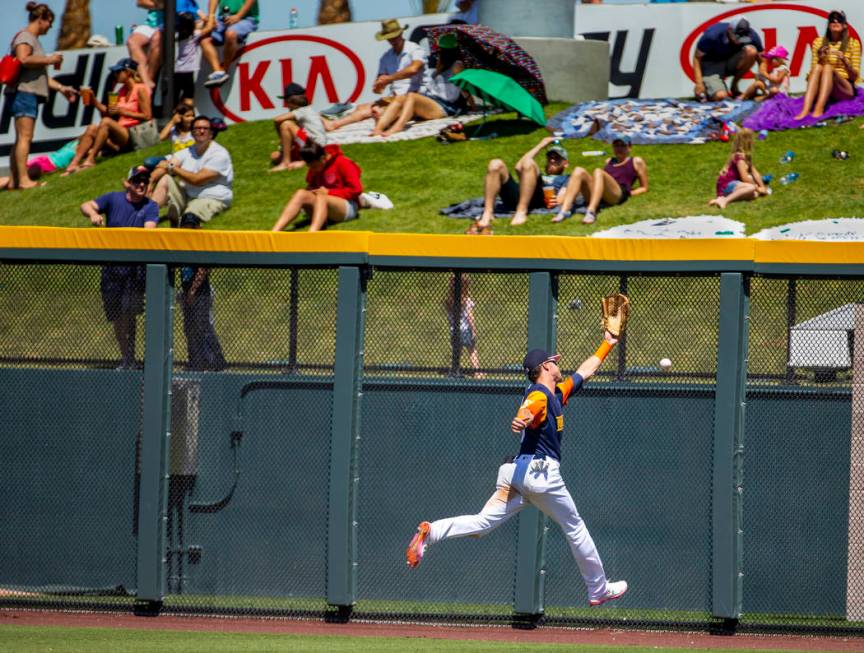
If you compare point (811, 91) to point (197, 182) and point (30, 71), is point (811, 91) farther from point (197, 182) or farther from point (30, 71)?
point (30, 71)

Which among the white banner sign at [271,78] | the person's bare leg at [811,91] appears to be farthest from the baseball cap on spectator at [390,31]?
the person's bare leg at [811,91]

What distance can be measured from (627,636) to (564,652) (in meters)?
1.06

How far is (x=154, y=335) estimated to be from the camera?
8.53m

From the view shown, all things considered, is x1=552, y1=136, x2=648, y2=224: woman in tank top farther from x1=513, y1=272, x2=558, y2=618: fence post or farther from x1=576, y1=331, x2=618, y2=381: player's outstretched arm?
x1=576, y1=331, x2=618, y2=381: player's outstretched arm

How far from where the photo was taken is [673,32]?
18453 millimetres

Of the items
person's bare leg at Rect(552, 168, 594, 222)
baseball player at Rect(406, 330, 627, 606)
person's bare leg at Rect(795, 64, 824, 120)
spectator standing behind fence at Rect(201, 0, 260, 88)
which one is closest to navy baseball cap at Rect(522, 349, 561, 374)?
baseball player at Rect(406, 330, 627, 606)

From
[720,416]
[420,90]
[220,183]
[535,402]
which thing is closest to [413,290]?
[535,402]

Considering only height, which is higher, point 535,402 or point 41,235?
point 41,235

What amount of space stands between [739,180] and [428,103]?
465 centimetres

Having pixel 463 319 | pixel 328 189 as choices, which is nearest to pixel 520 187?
pixel 328 189

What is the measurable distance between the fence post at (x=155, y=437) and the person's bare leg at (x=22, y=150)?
8.20m

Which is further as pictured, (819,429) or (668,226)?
(668,226)

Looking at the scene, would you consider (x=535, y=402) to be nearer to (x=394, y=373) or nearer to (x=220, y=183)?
(x=394, y=373)

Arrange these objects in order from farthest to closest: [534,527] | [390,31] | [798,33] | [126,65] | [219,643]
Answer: [798,33] < [126,65] < [390,31] < [534,527] < [219,643]
